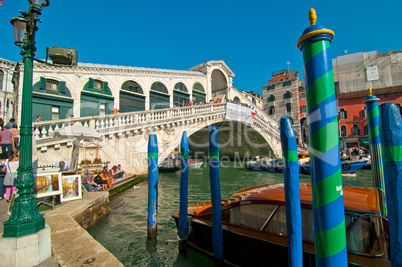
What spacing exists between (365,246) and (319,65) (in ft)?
7.30

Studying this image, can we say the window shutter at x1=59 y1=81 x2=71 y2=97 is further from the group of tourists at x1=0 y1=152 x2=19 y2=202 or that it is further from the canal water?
the canal water

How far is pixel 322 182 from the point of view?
5.06ft

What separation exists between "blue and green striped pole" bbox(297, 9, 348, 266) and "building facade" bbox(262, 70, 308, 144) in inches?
1130

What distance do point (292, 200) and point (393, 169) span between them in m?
1.16

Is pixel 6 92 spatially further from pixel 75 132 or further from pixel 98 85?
pixel 75 132

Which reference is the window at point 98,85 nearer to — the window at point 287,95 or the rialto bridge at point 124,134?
the rialto bridge at point 124,134

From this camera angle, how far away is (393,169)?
60.1 inches

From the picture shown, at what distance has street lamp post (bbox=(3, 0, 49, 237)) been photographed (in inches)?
95.3

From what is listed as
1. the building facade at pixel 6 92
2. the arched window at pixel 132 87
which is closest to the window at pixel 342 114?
the arched window at pixel 132 87

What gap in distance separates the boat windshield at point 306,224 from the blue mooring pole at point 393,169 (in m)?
1.13

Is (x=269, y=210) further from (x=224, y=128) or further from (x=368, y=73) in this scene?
(x=368, y=73)

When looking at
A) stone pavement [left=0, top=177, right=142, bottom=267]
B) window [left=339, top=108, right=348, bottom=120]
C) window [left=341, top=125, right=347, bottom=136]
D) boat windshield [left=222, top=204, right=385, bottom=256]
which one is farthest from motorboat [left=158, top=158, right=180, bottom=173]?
A: window [left=339, top=108, right=348, bottom=120]

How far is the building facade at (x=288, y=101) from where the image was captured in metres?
29.4

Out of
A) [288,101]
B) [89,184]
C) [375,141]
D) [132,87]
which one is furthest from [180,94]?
[288,101]
